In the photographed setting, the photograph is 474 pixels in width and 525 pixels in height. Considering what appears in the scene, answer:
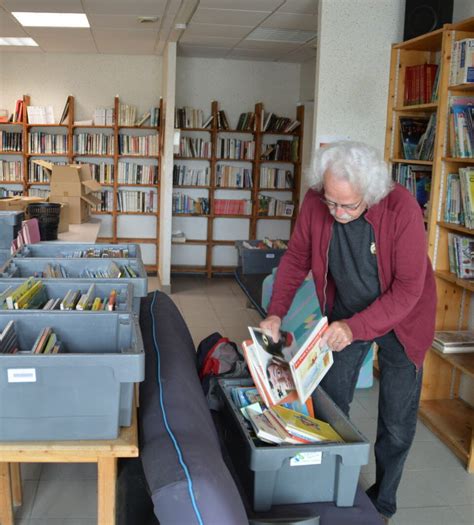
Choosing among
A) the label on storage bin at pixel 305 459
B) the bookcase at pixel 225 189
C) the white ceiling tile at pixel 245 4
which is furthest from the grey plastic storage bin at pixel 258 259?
the label on storage bin at pixel 305 459

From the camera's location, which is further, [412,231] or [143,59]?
[143,59]

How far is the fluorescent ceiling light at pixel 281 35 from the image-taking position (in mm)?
6035

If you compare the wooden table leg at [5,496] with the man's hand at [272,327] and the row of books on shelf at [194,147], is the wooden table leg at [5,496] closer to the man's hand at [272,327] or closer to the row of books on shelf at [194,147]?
the man's hand at [272,327]

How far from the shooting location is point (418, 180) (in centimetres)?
410

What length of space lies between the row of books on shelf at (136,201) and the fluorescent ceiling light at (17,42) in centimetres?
199

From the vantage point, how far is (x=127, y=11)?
534 centimetres

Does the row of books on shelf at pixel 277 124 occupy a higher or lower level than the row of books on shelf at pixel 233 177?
higher

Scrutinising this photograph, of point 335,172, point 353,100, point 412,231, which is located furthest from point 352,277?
point 353,100

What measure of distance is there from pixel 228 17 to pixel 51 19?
1634 mm

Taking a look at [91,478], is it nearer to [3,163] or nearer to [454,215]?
[454,215]

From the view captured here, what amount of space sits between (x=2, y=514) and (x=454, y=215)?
8.91 ft

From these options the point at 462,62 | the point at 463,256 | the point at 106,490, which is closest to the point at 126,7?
the point at 462,62

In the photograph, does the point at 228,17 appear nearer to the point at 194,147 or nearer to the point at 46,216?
the point at 46,216

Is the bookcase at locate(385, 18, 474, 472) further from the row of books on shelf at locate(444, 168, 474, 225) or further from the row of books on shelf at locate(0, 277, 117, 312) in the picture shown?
the row of books on shelf at locate(0, 277, 117, 312)
